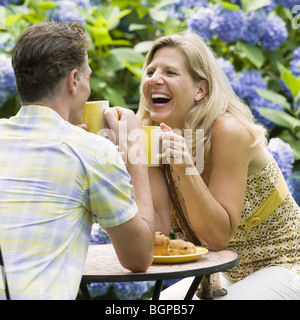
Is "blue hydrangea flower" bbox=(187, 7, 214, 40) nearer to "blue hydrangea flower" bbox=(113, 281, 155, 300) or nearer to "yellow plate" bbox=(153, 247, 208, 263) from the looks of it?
"blue hydrangea flower" bbox=(113, 281, 155, 300)

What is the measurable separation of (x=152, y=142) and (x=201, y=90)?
0.66 m

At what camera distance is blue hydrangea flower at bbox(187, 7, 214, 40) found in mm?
4422

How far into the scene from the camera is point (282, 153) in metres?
4.02

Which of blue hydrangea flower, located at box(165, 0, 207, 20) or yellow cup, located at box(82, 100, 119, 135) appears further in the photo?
blue hydrangea flower, located at box(165, 0, 207, 20)

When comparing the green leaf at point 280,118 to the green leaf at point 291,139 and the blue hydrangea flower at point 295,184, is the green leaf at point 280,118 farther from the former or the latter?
the blue hydrangea flower at point 295,184

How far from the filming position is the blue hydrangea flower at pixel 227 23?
173 inches

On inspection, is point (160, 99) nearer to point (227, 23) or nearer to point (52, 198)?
point (52, 198)

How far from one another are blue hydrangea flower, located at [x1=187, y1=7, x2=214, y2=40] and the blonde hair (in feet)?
5.17

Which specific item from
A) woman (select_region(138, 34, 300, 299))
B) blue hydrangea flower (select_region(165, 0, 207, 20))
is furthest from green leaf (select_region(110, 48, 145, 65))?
woman (select_region(138, 34, 300, 299))

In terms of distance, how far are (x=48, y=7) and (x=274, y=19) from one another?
1.66 metres

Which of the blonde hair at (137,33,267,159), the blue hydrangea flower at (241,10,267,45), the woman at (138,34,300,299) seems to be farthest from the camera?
the blue hydrangea flower at (241,10,267,45)

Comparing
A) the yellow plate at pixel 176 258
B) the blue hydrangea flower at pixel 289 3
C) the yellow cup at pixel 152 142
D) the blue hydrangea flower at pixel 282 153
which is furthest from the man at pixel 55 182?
the blue hydrangea flower at pixel 289 3

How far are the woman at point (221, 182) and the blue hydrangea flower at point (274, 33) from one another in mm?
1833
